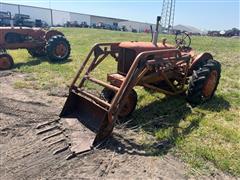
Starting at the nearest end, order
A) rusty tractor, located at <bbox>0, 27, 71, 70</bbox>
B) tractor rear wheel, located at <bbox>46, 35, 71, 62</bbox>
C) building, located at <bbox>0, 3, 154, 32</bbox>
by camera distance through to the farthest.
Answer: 1. rusty tractor, located at <bbox>0, 27, 71, 70</bbox>
2. tractor rear wheel, located at <bbox>46, 35, 71, 62</bbox>
3. building, located at <bbox>0, 3, 154, 32</bbox>

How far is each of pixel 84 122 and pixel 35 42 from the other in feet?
23.5

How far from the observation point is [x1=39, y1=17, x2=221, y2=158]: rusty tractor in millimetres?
4188

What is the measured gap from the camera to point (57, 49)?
35.8 feet

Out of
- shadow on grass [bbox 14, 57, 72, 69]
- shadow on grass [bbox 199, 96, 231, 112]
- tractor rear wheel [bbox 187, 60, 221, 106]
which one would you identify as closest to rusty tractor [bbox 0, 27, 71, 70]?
shadow on grass [bbox 14, 57, 72, 69]

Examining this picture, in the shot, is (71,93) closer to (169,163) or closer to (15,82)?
(169,163)

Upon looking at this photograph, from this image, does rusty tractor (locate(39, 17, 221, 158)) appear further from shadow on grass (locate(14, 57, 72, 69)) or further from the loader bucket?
shadow on grass (locate(14, 57, 72, 69))

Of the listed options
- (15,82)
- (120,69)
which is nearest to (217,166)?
(120,69)

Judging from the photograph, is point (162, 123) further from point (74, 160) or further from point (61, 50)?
point (61, 50)

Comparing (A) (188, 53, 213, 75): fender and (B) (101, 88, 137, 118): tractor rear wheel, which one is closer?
(B) (101, 88, 137, 118): tractor rear wheel

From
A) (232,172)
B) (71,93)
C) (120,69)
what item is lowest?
(232,172)

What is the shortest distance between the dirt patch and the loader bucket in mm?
169

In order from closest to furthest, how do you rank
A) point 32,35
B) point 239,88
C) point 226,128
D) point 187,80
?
point 226,128 → point 187,80 → point 239,88 → point 32,35

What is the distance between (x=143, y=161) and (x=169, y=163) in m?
0.35

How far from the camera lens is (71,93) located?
5094mm
